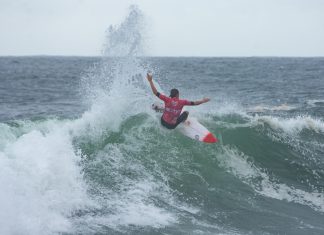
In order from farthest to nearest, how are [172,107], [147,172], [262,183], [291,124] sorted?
1. [291,124]
2. [172,107]
3. [262,183]
4. [147,172]

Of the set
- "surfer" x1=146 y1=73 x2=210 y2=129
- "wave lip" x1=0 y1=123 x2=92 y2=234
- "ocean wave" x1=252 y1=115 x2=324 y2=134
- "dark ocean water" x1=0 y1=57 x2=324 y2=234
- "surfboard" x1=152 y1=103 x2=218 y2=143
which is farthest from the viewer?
"ocean wave" x1=252 y1=115 x2=324 y2=134

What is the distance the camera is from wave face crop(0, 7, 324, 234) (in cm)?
858

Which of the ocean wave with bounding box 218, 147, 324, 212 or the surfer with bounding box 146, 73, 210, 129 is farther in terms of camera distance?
the surfer with bounding box 146, 73, 210, 129

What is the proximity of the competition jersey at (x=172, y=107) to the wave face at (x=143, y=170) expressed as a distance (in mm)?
888

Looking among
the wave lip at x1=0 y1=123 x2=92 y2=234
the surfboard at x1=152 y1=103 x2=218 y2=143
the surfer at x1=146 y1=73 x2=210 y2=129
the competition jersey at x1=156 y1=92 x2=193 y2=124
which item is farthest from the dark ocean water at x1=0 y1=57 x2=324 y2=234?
the competition jersey at x1=156 y1=92 x2=193 y2=124

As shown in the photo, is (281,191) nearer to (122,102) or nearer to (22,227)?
(122,102)

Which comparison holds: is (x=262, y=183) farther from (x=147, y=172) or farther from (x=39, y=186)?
(x=39, y=186)

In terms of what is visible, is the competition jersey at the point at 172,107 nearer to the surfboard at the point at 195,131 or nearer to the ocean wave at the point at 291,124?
the surfboard at the point at 195,131

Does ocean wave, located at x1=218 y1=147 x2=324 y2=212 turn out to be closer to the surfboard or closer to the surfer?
the surfboard

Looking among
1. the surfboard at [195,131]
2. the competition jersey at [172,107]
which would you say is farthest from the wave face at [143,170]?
the competition jersey at [172,107]

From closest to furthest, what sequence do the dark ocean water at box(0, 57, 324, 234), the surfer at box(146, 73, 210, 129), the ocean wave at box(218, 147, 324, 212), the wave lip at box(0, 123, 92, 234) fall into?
the wave lip at box(0, 123, 92, 234), the dark ocean water at box(0, 57, 324, 234), the ocean wave at box(218, 147, 324, 212), the surfer at box(146, 73, 210, 129)

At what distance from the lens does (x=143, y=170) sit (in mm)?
11594

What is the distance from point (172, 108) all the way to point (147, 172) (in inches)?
76.8

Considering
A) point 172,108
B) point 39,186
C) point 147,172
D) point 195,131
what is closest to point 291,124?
point 195,131
